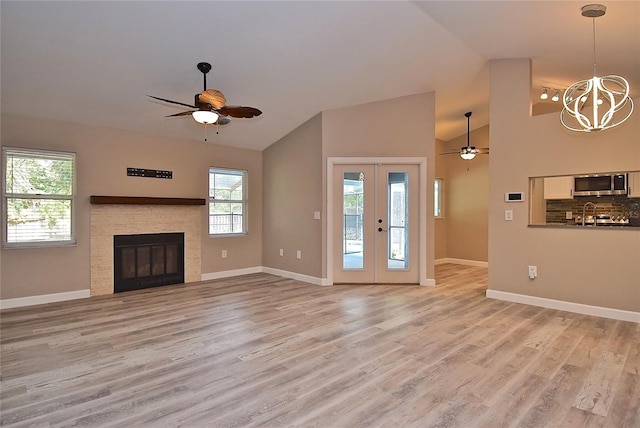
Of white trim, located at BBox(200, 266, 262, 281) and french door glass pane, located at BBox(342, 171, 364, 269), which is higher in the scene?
french door glass pane, located at BBox(342, 171, 364, 269)

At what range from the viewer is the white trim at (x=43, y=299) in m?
4.41

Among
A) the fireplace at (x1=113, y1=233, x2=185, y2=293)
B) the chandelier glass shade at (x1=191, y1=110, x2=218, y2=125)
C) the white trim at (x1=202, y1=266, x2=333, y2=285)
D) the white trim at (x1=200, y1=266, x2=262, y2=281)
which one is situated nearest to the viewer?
the chandelier glass shade at (x1=191, y1=110, x2=218, y2=125)

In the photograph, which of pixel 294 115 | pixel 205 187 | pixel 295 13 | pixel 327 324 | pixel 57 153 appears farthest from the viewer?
pixel 205 187

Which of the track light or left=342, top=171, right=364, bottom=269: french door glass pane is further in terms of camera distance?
left=342, top=171, right=364, bottom=269: french door glass pane

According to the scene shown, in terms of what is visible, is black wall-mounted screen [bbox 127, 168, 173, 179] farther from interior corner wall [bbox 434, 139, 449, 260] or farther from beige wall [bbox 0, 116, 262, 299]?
interior corner wall [bbox 434, 139, 449, 260]

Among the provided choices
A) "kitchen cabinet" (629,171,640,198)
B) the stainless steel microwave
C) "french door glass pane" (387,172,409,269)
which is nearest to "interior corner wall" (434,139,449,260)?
"french door glass pane" (387,172,409,269)

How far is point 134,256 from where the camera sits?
5.44 meters

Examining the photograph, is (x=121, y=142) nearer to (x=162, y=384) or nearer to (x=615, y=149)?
(x=162, y=384)

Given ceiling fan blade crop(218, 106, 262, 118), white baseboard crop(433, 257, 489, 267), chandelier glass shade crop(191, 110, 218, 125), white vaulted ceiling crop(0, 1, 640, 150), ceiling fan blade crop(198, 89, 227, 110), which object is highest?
white vaulted ceiling crop(0, 1, 640, 150)

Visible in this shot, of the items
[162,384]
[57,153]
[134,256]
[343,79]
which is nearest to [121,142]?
[57,153]

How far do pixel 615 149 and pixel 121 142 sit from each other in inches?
254

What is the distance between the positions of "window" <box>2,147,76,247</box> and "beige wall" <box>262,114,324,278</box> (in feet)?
10.3

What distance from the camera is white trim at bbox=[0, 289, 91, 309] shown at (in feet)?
14.5

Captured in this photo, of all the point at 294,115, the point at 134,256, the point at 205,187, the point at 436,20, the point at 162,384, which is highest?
the point at 436,20
